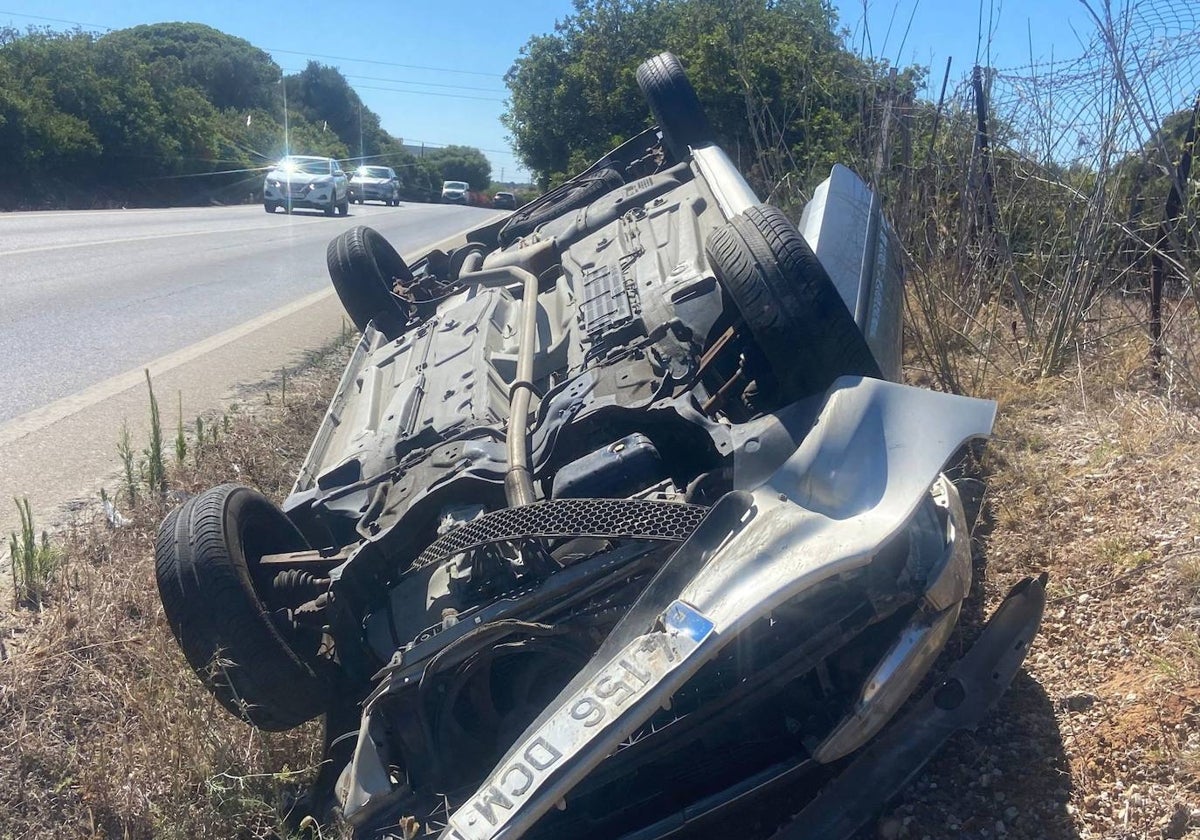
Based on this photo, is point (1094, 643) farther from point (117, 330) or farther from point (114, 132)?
point (114, 132)

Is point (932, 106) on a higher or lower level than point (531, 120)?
lower

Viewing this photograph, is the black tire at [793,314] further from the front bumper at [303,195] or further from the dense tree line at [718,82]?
the front bumper at [303,195]

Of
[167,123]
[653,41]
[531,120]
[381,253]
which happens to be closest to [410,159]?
[167,123]

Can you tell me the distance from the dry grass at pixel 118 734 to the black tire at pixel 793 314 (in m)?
1.90

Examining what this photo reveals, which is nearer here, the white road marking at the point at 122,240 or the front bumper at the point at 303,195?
the white road marking at the point at 122,240

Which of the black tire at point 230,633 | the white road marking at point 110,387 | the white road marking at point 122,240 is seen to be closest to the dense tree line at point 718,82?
the white road marking at point 110,387

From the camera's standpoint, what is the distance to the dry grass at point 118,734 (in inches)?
111

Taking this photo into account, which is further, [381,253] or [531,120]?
[531,120]

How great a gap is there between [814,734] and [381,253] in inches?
169

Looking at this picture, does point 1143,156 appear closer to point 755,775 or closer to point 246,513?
point 755,775

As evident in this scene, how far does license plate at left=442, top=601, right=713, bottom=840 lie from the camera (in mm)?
2027

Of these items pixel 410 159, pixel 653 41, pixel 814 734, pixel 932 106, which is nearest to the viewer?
pixel 814 734

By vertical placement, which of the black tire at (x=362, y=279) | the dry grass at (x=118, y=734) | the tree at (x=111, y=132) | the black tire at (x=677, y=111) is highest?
the tree at (x=111, y=132)

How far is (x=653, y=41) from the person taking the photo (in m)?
14.7
